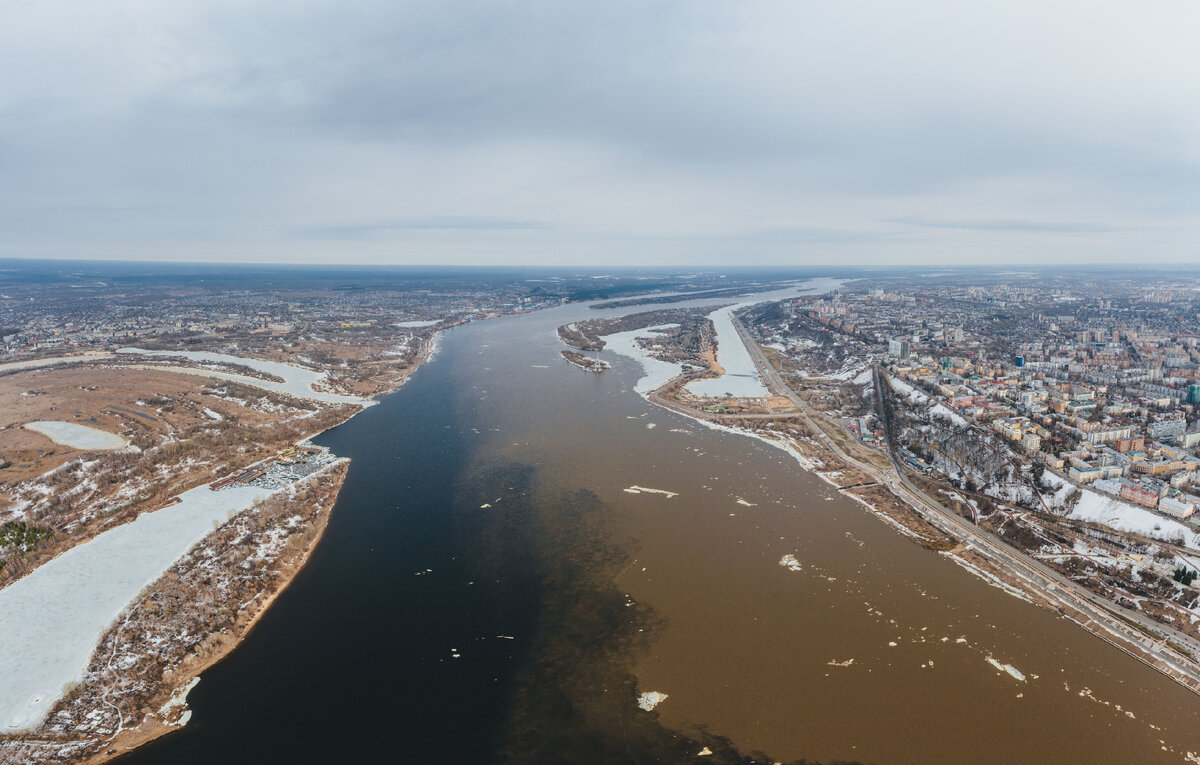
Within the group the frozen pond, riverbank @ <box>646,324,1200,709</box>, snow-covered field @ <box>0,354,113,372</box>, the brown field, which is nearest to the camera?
riverbank @ <box>646,324,1200,709</box>

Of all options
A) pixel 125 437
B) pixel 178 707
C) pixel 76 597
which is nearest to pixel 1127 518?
pixel 178 707

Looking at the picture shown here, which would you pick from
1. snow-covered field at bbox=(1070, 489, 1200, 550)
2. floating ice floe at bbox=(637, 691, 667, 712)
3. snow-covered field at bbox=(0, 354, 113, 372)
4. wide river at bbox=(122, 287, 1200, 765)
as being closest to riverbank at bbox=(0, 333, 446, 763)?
wide river at bbox=(122, 287, 1200, 765)

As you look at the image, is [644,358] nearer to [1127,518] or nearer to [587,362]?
→ [587,362]

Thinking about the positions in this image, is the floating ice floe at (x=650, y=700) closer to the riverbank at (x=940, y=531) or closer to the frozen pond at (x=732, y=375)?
the riverbank at (x=940, y=531)

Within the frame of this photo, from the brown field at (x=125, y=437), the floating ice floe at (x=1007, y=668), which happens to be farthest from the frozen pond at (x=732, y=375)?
the floating ice floe at (x=1007, y=668)

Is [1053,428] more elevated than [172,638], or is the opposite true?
[1053,428]

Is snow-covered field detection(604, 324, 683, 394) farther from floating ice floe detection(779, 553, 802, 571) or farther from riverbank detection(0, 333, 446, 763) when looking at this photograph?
riverbank detection(0, 333, 446, 763)
